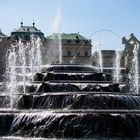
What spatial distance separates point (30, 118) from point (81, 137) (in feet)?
7.14

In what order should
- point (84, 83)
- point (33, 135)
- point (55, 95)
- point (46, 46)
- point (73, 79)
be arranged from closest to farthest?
point (33, 135)
point (55, 95)
point (84, 83)
point (73, 79)
point (46, 46)

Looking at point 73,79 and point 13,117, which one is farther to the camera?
point 73,79

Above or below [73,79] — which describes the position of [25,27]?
above

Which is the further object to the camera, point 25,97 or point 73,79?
point 73,79

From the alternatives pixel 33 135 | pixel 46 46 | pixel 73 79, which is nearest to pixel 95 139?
pixel 33 135

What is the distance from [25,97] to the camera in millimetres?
23406

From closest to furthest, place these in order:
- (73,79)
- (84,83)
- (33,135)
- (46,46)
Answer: (33,135), (84,83), (73,79), (46,46)

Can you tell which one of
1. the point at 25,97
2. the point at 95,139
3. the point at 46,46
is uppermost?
the point at 46,46

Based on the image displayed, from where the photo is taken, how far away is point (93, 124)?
63.1ft

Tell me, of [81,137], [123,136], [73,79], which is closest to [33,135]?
[81,137]

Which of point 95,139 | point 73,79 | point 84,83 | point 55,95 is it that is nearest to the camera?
point 95,139

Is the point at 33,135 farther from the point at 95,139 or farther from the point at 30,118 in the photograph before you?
the point at 95,139

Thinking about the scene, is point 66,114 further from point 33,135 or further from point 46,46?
point 46,46

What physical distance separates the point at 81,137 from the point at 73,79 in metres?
10.8
